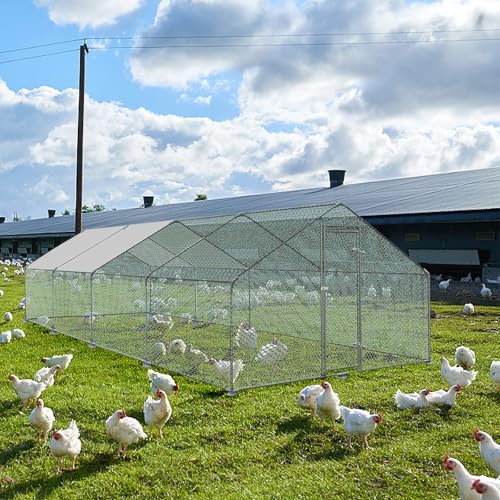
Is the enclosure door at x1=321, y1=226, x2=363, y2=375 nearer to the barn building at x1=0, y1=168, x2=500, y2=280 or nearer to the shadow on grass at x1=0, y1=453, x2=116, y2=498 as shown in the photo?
the shadow on grass at x1=0, y1=453, x2=116, y2=498

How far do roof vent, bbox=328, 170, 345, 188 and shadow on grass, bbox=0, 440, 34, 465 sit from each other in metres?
35.1

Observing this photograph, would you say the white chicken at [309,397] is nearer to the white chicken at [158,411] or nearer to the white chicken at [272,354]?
the white chicken at [158,411]

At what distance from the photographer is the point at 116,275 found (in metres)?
11.6

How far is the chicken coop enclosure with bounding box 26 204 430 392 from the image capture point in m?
9.25

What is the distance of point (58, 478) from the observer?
5.30m

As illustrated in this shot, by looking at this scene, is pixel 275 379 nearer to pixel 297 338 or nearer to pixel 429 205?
pixel 297 338

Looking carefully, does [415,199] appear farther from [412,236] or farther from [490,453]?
[490,453]

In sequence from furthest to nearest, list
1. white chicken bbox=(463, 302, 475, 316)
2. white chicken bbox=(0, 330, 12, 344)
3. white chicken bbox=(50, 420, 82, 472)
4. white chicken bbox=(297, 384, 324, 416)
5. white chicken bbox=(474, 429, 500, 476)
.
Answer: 1. white chicken bbox=(463, 302, 475, 316)
2. white chicken bbox=(0, 330, 12, 344)
3. white chicken bbox=(297, 384, 324, 416)
4. white chicken bbox=(50, 420, 82, 472)
5. white chicken bbox=(474, 429, 500, 476)

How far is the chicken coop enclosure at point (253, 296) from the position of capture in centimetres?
925

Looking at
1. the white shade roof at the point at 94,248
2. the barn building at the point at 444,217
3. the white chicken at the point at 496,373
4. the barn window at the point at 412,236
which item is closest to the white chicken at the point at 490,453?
the white chicken at the point at 496,373

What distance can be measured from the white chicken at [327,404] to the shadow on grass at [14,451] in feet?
9.19

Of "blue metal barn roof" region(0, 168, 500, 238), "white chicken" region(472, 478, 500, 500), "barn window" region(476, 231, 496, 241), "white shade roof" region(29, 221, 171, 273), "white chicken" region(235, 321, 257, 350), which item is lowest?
"white chicken" region(472, 478, 500, 500)

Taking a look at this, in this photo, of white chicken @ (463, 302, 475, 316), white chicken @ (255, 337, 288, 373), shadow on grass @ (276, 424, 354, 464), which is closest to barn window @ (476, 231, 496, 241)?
white chicken @ (463, 302, 475, 316)

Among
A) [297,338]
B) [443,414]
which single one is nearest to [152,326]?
[297,338]
